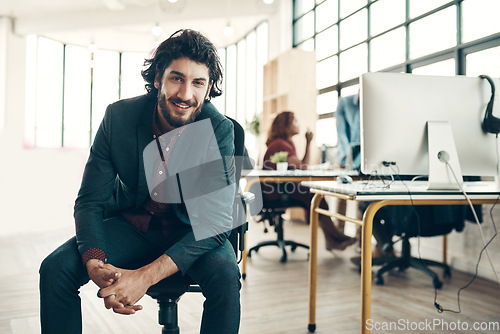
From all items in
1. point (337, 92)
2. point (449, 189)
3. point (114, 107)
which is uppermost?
point (337, 92)

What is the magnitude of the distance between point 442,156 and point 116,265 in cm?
129

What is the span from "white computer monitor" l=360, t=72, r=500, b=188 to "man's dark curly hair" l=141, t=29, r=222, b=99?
0.60 metres

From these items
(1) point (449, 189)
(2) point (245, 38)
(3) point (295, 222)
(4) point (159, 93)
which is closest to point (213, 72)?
(4) point (159, 93)

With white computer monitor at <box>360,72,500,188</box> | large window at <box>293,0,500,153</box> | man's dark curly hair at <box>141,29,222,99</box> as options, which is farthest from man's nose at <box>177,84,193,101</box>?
large window at <box>293,0,500,153</box>

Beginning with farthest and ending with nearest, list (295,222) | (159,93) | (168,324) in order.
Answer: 1. (295,222)
2. (159,93)
3. (168,324)

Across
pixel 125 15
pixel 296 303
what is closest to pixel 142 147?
pixel 296 303

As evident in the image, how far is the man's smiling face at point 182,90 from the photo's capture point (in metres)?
1.41

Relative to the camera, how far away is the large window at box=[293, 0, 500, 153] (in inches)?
126

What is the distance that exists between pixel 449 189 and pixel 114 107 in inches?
53.2

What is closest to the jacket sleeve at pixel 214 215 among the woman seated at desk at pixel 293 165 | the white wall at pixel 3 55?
the woman seated at desk at pixel 293 165

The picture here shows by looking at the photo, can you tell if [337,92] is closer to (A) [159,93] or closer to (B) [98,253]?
(A) [159,93]

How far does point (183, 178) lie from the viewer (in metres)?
1.39

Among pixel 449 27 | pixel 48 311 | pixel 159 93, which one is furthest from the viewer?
pixel 449 27

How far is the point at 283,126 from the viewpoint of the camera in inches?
143
